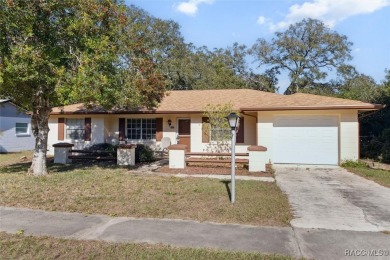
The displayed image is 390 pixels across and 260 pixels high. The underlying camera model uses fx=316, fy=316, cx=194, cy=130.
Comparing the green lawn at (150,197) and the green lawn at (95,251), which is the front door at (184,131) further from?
the green lawn at (95,251)

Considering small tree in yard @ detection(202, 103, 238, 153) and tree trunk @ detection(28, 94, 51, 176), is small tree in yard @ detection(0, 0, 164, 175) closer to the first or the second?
tree trunk @ detection(28, 94, 51, 176)

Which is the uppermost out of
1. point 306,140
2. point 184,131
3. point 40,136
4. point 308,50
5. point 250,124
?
point 308,50

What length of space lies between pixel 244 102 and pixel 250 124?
1221 mm

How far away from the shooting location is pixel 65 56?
9.44 m

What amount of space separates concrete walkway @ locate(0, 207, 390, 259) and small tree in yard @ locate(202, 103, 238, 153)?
8.32 m

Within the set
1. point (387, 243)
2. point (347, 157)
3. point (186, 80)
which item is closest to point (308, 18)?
point (186, 80)

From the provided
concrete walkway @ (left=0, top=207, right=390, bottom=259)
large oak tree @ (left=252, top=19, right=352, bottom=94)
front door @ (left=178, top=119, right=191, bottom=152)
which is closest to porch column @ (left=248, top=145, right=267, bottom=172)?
front door @ (left=178, top=119, right=191, bottom=152)

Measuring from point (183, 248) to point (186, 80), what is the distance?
1119 inches

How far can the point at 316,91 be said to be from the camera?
32719mm

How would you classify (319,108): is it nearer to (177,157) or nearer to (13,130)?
(177,157)

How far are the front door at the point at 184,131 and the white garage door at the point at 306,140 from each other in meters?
5.00

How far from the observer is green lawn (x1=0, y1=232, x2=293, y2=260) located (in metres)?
4.17

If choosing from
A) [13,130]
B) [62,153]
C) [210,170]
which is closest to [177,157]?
[210,170]

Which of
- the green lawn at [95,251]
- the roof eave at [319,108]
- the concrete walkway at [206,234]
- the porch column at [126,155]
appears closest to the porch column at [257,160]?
the roof eave at [319,108]
